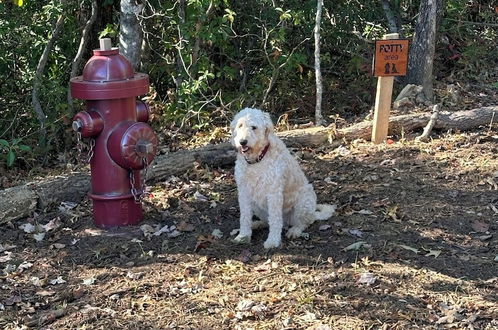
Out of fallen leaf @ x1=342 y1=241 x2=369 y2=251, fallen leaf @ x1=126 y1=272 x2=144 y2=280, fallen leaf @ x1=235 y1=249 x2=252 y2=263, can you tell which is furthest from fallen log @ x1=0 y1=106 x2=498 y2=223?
fallen leaf @ x1=342 y1=241 x2=369 y2=251

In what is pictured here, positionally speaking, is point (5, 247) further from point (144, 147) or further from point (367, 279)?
point (367, 279)

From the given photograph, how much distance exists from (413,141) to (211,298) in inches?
146

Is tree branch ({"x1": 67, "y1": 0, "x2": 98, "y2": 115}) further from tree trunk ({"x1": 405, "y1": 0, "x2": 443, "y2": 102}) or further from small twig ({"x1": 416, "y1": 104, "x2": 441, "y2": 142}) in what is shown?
tree trunk ({"x1": 405, "y1": 0, "x2": 443, "y2": 102})

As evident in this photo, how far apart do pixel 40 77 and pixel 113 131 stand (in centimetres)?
306

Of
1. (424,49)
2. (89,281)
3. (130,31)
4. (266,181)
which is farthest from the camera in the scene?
(424,49)

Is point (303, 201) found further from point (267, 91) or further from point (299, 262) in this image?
point (267, 91)

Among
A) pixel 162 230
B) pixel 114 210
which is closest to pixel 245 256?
pixel 162 230

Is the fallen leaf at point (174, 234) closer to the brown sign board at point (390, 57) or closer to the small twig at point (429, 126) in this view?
the brown sign board at point (390, 57)

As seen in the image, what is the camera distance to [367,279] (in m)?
4.07

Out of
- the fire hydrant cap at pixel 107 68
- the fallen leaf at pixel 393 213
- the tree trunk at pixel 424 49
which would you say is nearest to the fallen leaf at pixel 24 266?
the fire hydrant cap at pixel 107 68

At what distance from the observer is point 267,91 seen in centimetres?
802

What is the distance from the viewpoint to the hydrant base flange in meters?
5.07

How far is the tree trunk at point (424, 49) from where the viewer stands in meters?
8.29

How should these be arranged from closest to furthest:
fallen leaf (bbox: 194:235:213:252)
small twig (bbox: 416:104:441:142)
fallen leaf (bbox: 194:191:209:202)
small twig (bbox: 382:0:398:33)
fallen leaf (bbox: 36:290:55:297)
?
fallen leaf (bbox: 36:290:55:297), fallen leaf (bbox: 194:235:213:252), fallen leaf (bbox: 194:191:209:202), small twig (bbox: 416:104:441:142), small twig (bbox: 382:0:398:33)
